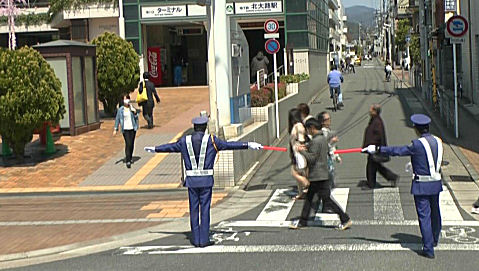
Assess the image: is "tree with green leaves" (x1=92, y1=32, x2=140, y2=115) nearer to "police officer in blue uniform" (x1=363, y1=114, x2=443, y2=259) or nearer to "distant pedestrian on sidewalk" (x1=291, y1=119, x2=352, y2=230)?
"distant pedestrian on sidewalk" (x1=291, y1=119, x2=352, y2=230)

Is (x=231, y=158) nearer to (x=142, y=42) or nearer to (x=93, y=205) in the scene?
(x=93, y=205)

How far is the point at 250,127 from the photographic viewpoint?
57.6 ft

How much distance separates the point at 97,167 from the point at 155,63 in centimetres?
2408

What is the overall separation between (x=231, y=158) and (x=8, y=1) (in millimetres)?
32794

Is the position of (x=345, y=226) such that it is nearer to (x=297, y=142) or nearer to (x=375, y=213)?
(x=375, y=213)

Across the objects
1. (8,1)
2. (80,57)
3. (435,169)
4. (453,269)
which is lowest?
→ (453,269)

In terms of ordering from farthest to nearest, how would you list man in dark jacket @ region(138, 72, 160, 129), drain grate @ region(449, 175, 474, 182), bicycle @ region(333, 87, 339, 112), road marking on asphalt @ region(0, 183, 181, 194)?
Result: bicycle @ region(333, 87, 339, 112) < man in dark jacket @ region(138, 72, 160, 129) < road marking on asphalt @ region(0, 183, 181, 194) < drain grate @ region(449, 175, 474, 182)

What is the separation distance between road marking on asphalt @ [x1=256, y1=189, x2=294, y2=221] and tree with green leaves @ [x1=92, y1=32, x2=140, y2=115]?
1213 centimetres

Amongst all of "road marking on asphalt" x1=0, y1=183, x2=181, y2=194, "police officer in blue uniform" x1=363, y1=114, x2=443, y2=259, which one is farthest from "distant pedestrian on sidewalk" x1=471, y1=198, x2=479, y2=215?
"road marking on asphalt" x1=0, y1=183, x2=181, y2=194

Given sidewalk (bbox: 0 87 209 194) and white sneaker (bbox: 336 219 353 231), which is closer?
white sneaker (bbox: 336 219 353 231)

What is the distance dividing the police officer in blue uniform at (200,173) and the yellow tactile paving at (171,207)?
2.26 m

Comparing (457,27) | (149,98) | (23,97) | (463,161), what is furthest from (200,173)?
(149,98)

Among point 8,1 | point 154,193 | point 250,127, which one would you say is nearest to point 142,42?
point 8,1

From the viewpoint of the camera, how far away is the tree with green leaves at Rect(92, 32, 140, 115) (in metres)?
23.8
